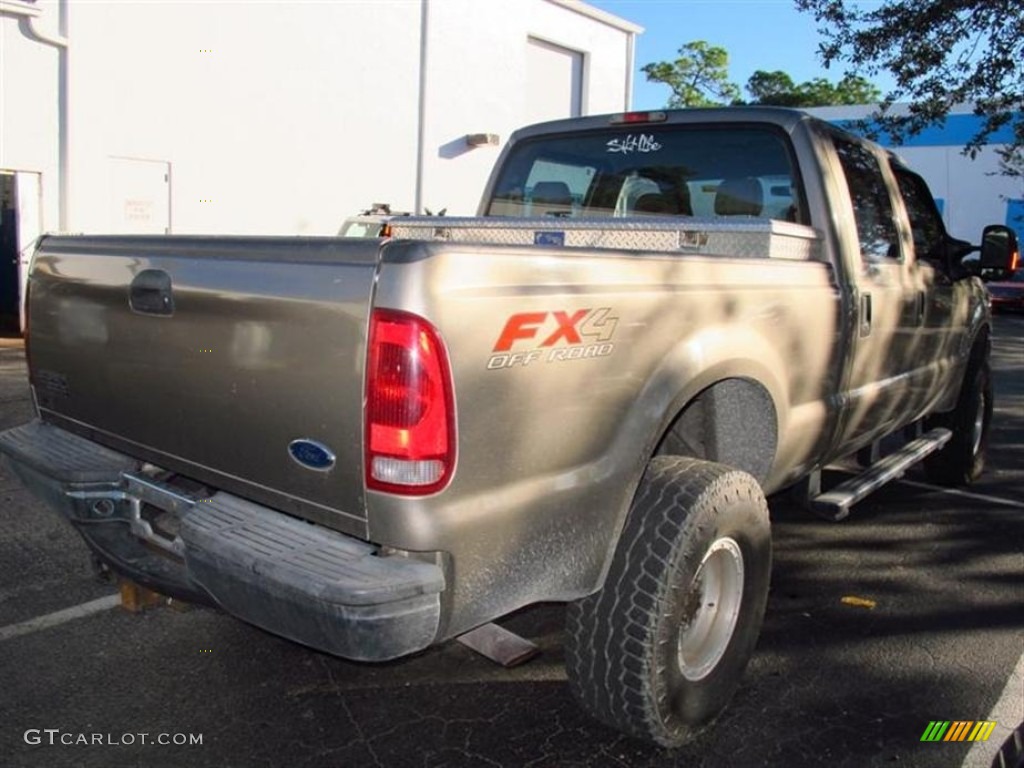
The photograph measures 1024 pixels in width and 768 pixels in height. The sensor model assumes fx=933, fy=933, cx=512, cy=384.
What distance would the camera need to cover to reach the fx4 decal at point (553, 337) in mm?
2279

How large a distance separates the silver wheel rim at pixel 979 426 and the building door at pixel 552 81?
48.3ft

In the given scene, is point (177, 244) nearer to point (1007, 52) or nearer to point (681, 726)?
point (681, 726)

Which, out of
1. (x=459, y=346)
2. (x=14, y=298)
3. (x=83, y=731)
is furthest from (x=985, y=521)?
(x=14, y=298)

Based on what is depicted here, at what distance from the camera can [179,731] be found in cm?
308

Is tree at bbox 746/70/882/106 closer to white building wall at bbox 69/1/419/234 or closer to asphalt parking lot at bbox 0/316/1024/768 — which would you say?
white building wall at bbox 69/1/419/234

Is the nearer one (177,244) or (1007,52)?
(177,244)

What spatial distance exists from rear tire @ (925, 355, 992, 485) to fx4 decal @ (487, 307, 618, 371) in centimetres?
425

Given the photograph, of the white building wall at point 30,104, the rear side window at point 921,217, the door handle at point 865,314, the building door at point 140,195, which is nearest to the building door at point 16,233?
the white building wall at point 30,104

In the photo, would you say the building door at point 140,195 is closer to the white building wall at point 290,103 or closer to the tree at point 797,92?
the white building wall at point 290,103

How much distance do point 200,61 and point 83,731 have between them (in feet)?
39.4

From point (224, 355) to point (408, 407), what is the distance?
2.20 feet

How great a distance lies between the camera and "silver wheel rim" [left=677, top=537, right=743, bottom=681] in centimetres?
305

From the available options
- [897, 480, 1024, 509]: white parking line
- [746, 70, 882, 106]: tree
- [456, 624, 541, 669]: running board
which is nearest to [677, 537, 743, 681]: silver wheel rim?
[456, 624, 541, 669]: running board

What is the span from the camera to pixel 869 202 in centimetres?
433
